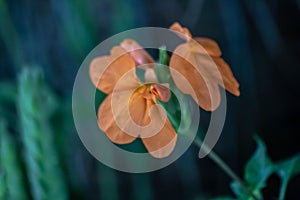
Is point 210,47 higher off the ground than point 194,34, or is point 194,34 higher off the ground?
point 194,34

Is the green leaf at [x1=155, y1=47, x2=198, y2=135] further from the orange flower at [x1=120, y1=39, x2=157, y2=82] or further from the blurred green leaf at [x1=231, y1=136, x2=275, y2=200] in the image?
the blurred green leaf at [x1=231, y1=136, x2=275, y2=200]

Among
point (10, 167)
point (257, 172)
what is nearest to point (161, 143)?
point (257, 172)

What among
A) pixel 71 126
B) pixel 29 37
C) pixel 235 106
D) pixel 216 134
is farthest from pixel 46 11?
pixel 216 134

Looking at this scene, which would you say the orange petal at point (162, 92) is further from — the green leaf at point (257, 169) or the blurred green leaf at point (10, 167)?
the blurred green leaf at point (10, 167)

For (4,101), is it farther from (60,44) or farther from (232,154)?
(232,154)

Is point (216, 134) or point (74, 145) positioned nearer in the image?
point (216, 134)

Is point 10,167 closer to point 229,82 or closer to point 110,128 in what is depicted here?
point 110,128

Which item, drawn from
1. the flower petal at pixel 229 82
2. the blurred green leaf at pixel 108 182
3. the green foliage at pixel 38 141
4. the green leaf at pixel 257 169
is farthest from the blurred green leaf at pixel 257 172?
the blurred green leaf at pixel 108 182
